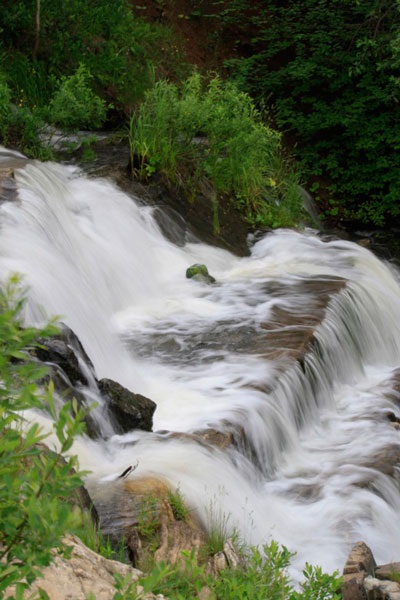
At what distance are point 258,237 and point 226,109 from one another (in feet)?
4.76

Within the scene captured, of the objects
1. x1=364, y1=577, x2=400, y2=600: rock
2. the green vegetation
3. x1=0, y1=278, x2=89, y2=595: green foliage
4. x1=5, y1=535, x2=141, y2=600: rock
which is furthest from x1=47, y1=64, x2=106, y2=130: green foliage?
x1=0, y1=278, x2=89, y2=595: green foliage

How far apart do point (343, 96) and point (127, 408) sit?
917 cm

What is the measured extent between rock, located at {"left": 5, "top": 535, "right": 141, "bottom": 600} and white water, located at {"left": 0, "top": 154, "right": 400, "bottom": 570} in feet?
4.36

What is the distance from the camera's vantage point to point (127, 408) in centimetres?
503

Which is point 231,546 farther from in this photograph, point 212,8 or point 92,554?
point 212,8

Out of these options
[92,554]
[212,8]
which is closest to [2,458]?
[92,554]

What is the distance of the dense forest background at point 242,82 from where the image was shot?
9.79 m

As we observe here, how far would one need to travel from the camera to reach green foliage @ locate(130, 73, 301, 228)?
30.9ft

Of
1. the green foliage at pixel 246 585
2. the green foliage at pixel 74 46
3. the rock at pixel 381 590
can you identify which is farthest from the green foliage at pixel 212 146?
the green foliage at pixel 246 585

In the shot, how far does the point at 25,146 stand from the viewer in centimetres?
897

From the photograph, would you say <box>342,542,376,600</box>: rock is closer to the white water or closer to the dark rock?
the white water

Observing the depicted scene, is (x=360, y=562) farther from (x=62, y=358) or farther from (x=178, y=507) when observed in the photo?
(x=62, y=358)

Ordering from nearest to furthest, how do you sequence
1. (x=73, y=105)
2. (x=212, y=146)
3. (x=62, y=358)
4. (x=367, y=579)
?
(x=367, y=579) → (x=62, y=358) → (x=73, y=105) → (x=212, y=146)

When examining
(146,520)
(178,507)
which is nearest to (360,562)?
(178,507)
